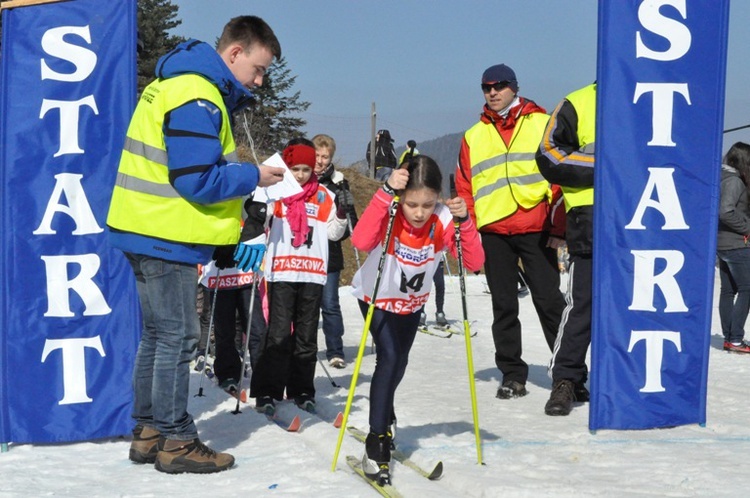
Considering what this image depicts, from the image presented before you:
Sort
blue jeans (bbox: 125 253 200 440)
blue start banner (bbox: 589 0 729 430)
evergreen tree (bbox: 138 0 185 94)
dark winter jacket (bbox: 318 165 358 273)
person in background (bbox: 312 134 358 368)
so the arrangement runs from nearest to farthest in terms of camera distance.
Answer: blue jeans (bbox: 125 253 200 440) → blue start banner (bbox: 589 0 729 430) → person in background (bbox: 312 134 358 368) → dark winter jacket (bbox: 318 165 358 273) → evergreen tree (bbox: 138 0 185 94)

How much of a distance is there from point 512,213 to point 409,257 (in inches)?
74.8

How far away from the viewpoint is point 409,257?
485 cm

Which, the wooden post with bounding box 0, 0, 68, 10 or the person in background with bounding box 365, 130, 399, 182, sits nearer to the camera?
the wooden post with bounding box 0, 0, 68, 10

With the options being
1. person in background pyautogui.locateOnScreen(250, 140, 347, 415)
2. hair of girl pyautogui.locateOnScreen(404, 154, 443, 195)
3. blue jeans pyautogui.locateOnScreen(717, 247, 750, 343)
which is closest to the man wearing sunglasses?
person in background pyautogui.locateOnScreen(250, 140, 347, 415)

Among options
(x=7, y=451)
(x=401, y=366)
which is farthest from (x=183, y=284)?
(x=7, y=451)

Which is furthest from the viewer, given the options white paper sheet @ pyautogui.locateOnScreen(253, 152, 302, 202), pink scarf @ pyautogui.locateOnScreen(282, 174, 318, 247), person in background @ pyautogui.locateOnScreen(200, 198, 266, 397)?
person in background @ pyautogui.locateOnScreen(200, 198, 266, 397)

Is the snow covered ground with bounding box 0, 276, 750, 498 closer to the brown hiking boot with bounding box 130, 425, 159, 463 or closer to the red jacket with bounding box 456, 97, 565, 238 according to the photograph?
the brown hiking boot with bounding box 130, 425, 159, 463

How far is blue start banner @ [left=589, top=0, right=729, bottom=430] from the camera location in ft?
16.9

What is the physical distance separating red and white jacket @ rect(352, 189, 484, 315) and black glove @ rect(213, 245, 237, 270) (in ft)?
2.10

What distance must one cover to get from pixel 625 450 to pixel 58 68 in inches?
143

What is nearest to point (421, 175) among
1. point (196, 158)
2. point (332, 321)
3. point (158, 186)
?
point (196, 158)

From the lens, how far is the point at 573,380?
610 centimetres

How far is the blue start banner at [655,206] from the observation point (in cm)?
516

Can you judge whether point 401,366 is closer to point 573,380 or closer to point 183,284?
point 183,284
